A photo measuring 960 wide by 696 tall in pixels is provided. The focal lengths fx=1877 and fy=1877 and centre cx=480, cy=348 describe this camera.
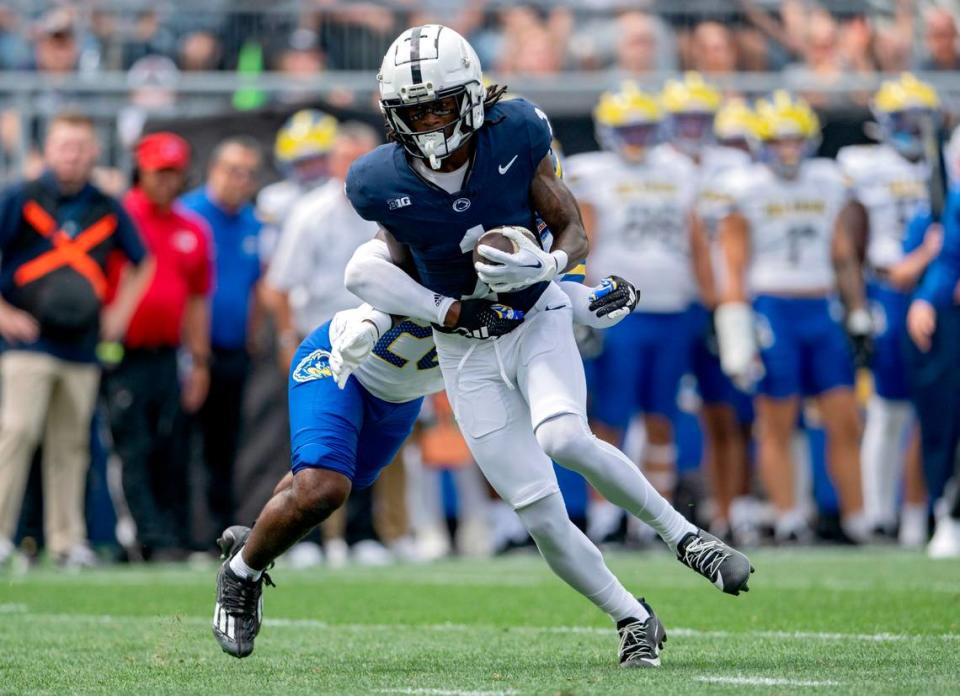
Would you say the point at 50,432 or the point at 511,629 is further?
the point at 50,432

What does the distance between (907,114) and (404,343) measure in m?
6.84

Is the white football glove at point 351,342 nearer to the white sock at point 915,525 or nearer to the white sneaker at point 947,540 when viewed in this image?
the white sneaker at point 947,540

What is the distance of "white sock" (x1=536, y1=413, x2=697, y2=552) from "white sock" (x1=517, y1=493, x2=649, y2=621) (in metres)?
Result: 0.15

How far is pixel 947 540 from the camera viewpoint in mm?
10102

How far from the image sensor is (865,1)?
14.6 meters

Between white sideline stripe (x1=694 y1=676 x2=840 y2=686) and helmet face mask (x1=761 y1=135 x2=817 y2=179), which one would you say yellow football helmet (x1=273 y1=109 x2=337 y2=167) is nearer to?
helmet face mask (x1=761 y1=135 x2=817 y2=179)

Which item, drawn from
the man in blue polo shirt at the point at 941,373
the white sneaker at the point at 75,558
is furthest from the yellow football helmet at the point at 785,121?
the white sneaker at the point at 75,558

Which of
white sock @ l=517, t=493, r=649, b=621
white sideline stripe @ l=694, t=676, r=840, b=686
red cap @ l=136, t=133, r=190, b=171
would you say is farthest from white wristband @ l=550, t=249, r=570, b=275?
red cap @ l=136, t=133, r=190, b=171

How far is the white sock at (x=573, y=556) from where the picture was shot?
5434 mm

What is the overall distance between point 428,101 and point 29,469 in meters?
5.83

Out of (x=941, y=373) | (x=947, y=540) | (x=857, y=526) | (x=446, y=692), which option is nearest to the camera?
(x=446, y=692)

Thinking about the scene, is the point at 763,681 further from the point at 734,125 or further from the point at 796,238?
the point at 734,125

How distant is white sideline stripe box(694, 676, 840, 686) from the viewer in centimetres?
484

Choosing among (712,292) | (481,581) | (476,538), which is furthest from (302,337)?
(481,581)
